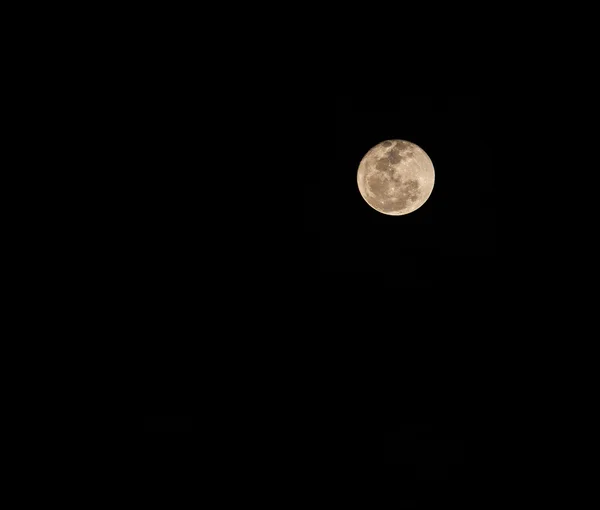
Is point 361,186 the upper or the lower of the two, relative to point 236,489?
upper

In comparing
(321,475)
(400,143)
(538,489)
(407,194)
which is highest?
(400,143)

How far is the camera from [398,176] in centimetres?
239

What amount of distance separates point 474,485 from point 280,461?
4.89 feet

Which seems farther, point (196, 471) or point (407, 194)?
point (196, 471)

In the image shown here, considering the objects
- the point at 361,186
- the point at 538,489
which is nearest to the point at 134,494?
the point at 361,186

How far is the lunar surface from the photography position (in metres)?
2.39

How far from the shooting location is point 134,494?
2.56 m

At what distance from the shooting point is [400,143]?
8.04 ft

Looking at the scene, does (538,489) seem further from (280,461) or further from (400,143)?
(400,143)

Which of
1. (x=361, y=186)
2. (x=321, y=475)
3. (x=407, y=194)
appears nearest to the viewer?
(x=407, y=194)

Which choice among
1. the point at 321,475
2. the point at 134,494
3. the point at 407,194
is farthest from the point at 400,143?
the point at 134,494

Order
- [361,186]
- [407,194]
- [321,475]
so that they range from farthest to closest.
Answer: [321,475]
[361,186]
[407,194]

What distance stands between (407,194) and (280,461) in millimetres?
2264

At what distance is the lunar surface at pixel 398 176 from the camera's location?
94.2 inches
